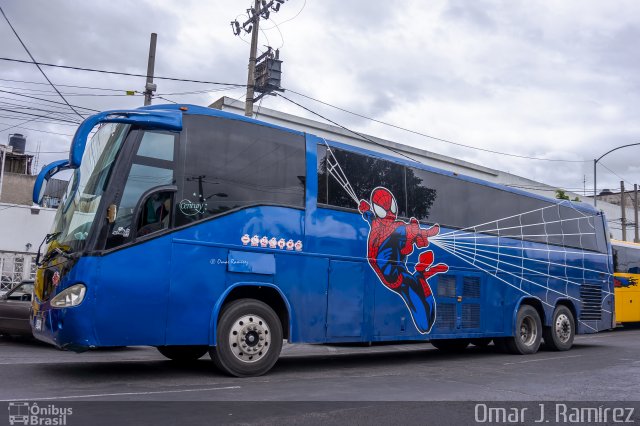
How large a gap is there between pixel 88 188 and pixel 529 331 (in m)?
10.5

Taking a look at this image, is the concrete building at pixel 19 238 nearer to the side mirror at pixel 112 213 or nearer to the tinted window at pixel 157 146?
the tinted window at pixel 157 146

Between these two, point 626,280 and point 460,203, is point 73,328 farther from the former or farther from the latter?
point 626,280

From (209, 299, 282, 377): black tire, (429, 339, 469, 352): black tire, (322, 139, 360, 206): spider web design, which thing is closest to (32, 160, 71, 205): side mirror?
(209, 299, 282, 377): black tire

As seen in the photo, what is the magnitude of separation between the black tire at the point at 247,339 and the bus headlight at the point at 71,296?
188cm

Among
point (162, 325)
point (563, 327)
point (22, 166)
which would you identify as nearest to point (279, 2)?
point (563, 327)

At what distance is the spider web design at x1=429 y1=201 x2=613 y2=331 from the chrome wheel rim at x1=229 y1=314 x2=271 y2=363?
4361mm

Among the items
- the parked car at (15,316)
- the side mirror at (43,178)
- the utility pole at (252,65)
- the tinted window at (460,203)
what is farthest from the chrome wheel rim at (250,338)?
the utility pole at (252,65)

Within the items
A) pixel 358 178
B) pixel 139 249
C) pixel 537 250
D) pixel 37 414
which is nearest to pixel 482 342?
pixel 537 250

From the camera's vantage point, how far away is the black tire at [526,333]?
13.5 meters

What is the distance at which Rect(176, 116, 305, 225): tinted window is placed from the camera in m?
8.20

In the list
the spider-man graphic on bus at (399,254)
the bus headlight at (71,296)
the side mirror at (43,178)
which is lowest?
the bus headlight at (71,296)

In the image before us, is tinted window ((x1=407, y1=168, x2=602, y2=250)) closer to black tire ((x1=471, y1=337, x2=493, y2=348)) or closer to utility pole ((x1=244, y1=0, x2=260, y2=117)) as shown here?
black tire ((x1=471, y1=337, x2=493, y2=348))

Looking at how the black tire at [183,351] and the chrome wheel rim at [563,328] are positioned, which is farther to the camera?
the chrome wheel rim at [563,328]

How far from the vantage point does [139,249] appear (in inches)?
299
